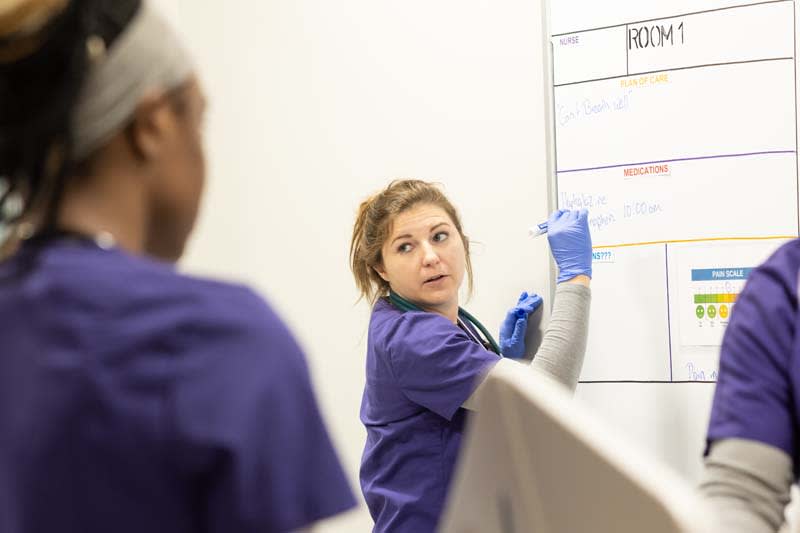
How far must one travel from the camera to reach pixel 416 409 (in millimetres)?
1916

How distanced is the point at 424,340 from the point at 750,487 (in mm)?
959

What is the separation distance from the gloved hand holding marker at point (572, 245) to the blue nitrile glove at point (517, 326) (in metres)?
0.14

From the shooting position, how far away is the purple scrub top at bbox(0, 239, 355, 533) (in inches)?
26.1

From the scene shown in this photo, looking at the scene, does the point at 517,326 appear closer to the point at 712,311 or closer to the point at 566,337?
the point at 566,337

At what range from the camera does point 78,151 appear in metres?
0.73

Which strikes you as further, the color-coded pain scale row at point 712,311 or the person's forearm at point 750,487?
the color-coded pain scale row at point 712,311

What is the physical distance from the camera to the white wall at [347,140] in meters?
2.34

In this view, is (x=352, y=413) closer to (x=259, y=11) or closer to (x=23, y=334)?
(x=259, y=11)

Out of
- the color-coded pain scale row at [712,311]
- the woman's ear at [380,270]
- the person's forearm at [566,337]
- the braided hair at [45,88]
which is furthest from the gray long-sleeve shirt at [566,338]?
the braided hair at [45,88]

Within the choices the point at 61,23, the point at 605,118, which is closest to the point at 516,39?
the point at 605,118

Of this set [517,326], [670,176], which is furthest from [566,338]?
[670,176]

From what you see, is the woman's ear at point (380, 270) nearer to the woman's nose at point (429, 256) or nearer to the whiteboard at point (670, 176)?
the woman's nose at point (429, 256)

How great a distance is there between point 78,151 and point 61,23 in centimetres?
10

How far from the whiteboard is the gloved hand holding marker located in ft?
0.26
